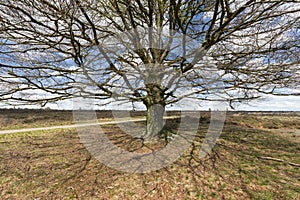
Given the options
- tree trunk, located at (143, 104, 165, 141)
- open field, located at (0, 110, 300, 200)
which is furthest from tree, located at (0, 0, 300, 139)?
open field, located at (0, 110, 300, 200)

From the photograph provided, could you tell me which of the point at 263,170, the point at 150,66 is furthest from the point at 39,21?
the point at 263,170

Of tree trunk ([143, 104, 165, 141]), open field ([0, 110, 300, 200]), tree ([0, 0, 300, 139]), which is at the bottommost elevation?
open field ([0, 110, 300, 200])

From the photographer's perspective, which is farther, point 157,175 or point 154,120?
point 154,120

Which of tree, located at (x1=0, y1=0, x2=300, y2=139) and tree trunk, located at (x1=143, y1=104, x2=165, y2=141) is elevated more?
tree, located at (x1=0, y1=0, x2=300, y2=139)

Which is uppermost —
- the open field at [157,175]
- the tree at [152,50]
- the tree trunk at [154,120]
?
the tree at [152,50]

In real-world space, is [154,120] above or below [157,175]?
above

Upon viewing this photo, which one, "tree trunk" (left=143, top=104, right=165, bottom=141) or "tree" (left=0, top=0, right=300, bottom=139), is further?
"tree trunk" (left=143, top=104, right=165, bottom=141)

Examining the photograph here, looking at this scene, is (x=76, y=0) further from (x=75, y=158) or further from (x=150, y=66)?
(x=75, y=158)

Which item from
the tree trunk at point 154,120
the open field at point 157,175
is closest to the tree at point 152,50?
the tree trunk at point 154,120

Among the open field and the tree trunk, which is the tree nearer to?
the tree trunk

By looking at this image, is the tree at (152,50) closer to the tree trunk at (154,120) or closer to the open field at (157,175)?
the tree trunk at (154,120)

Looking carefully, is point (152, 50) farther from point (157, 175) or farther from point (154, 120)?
point (157, 175)

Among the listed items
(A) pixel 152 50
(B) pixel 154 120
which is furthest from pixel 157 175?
(A) pixel 152 50

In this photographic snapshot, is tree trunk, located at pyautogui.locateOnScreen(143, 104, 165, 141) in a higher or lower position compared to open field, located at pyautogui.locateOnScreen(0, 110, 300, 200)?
higher
